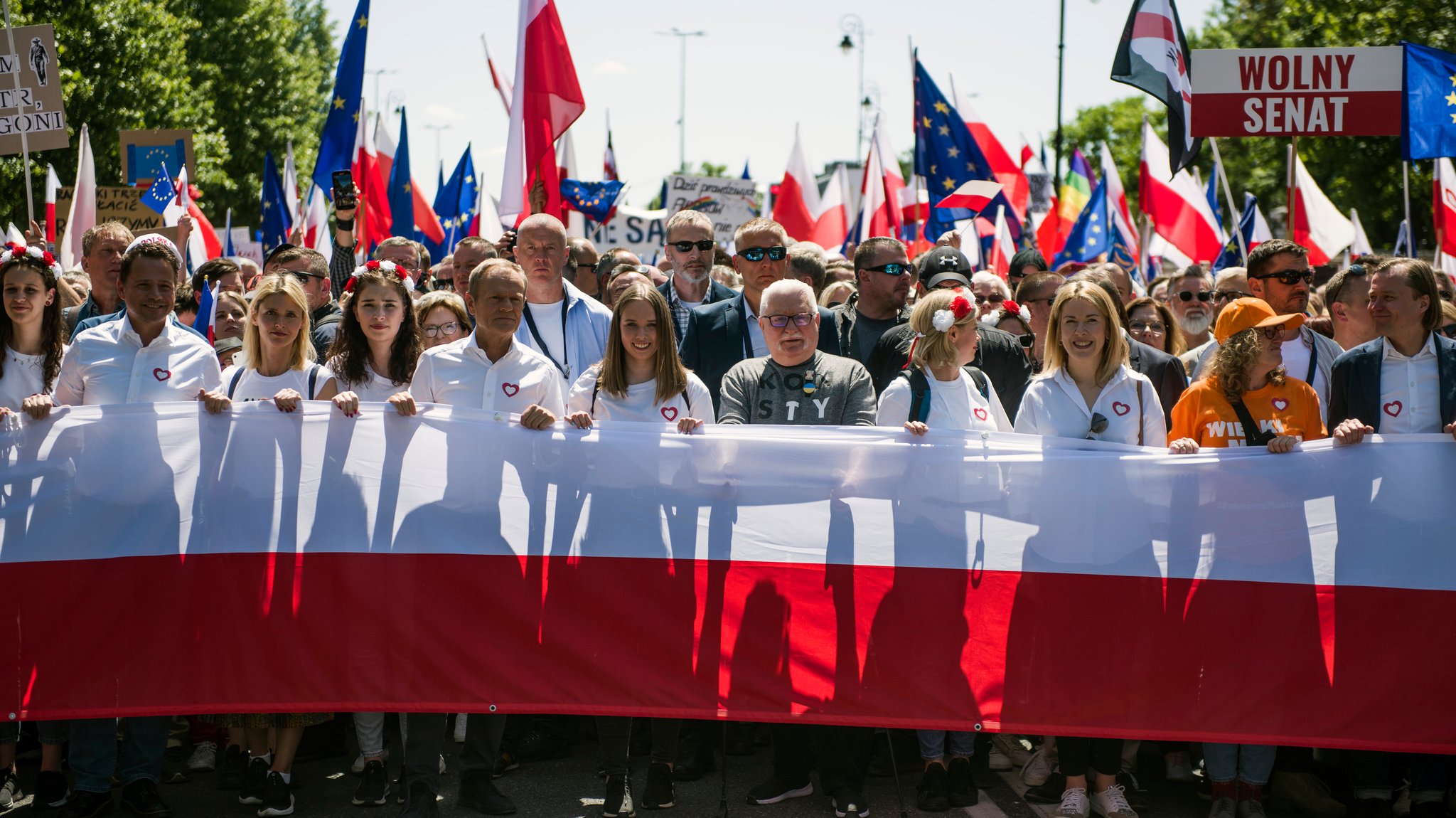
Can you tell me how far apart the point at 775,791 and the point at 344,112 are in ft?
19.1

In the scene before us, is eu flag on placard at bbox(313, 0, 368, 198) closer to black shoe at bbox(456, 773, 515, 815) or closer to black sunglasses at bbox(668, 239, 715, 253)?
black sunglasses at bbox(668, 239, 715, 253)

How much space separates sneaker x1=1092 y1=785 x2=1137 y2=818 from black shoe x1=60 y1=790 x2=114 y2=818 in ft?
12.5

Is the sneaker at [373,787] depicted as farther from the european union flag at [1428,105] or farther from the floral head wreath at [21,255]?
the european union flag at [1428,105]

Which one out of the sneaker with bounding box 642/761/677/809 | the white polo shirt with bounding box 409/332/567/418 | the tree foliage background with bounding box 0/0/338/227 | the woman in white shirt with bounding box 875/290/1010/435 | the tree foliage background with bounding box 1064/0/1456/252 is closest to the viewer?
the sneaker with bounding box 642/761/677/809

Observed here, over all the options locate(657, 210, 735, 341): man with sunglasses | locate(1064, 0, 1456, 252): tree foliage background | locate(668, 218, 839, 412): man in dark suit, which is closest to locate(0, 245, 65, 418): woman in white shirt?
locate(668, 218, 839, 412): man in dark suit

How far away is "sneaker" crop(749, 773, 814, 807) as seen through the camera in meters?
5.29

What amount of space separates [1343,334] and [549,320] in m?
3.76

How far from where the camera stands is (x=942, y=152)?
12.2m

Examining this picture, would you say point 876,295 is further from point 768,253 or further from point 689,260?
point 689,260

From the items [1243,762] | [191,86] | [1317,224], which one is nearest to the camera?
[1243,762]

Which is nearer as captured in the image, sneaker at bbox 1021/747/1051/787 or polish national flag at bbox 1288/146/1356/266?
sneaker at bbox 1021/747/1051/787

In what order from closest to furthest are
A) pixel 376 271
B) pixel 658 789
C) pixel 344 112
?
pixel 658 789 < pixel 376 271 < pixel 344 112

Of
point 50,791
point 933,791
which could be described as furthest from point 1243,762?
point 50,791

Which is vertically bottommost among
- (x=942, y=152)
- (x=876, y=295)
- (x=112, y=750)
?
(x=112, y=750)
